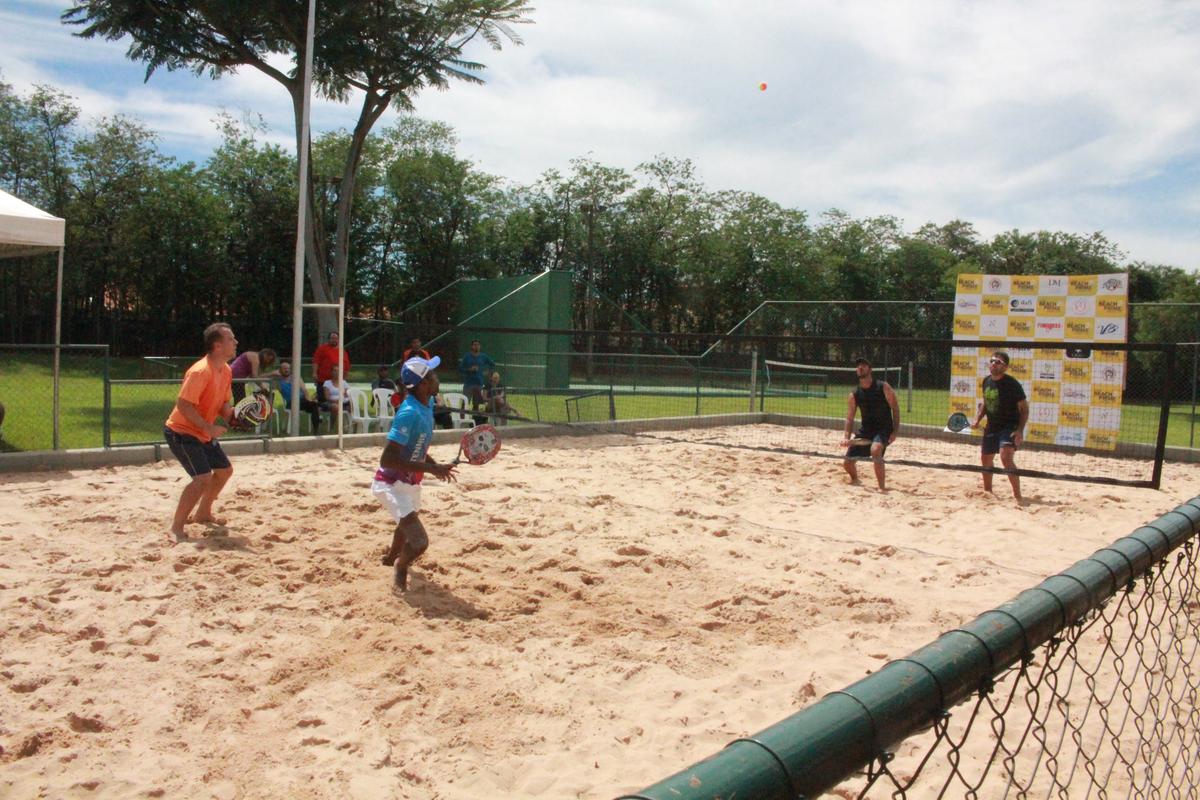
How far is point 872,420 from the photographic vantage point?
473 inches

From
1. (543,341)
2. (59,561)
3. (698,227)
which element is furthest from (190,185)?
(59,561)

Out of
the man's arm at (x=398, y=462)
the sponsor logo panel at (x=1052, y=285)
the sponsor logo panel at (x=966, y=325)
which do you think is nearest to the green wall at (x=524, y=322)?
the sponsor logo panel at (x=966, y=325)

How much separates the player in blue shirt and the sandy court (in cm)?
39

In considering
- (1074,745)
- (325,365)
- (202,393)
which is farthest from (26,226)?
(1074,745)

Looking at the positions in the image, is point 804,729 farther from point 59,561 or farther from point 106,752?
point 59,561

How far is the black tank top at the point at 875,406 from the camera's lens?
1188 cm

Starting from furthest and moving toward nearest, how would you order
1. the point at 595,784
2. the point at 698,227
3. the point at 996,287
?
the point at 698,227
the point at 996,287
the point at 595,784

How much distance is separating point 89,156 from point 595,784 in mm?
31389

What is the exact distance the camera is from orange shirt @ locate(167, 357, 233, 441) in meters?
7.64

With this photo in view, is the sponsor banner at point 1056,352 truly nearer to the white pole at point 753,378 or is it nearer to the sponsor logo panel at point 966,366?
the sponsor logo panel at point 966,366

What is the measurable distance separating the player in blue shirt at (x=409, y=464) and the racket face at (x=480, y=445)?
869 millimetres

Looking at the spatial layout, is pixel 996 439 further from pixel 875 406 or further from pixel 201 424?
pixel 201 424

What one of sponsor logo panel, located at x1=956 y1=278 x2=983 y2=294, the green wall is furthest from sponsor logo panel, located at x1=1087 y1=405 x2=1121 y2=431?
the green wall

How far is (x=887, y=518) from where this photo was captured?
32.5 feet
